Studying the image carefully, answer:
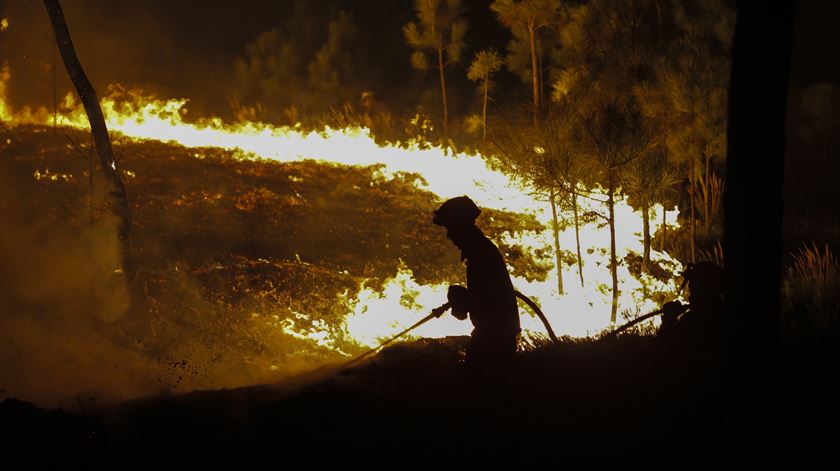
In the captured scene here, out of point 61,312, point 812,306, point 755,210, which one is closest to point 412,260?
point 61,312

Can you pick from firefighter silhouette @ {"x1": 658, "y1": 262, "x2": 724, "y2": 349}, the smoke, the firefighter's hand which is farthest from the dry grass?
the smoke

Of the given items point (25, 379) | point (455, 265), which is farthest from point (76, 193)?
point (455, 265)

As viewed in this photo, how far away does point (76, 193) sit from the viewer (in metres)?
15.1

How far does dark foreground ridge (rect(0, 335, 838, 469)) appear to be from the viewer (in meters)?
4.64

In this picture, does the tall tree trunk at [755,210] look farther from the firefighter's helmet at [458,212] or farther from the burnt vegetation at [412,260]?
the firefighter's helmet at [458,212]

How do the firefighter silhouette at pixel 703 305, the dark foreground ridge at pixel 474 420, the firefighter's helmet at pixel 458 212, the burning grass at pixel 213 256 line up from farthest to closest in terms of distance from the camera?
the burning grass at pixel 213 256, the firefighter silhouette at pixel 703 305, the firefighter's helmet at pixel 458 212, the dark foreground ridge at pixel 474 420

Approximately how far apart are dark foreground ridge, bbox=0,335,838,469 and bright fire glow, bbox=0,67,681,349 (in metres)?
2.89

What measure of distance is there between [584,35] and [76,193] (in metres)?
10.5

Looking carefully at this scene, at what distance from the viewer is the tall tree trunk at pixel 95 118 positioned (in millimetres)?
10055

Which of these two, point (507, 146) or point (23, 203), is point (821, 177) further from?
point (23, 203)

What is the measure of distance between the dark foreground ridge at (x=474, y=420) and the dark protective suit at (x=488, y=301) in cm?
22

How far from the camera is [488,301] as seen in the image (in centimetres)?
552

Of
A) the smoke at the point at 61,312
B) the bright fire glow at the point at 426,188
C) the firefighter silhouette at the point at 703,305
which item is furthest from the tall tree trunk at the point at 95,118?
the firefighter silhouette at the point at 703,305

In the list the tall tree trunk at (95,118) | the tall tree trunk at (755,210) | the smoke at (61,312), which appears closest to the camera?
the tall tree trunk at (755,210)
